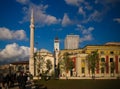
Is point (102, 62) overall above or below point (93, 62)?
above

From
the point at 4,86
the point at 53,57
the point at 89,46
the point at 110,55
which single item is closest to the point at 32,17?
the point at 89,46

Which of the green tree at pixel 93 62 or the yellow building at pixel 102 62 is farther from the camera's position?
the yellow building at pixel 102 62

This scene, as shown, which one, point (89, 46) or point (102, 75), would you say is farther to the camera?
point (89, 46)

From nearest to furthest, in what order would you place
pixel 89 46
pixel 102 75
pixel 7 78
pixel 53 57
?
pixel 7 78 < pixel 102 75 < pixel 89 46 < pixel 53 57

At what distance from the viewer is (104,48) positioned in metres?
63.7

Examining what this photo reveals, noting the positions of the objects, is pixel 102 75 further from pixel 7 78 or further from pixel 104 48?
pixel 7 78

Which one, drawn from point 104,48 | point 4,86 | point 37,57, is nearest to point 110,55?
point 104,48

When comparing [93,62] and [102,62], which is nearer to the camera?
[93,62]

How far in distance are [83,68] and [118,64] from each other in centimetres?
789

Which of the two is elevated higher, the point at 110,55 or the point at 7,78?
the point at 110,55

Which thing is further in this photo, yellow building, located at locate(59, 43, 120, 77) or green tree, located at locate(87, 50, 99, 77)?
yellow building, located at locate(59, 43, 120, 77)

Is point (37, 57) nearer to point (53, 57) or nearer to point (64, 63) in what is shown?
point (64, 63)

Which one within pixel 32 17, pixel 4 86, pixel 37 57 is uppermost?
pixel 32 17

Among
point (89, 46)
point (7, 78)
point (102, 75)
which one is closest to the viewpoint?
point (7, 78)
